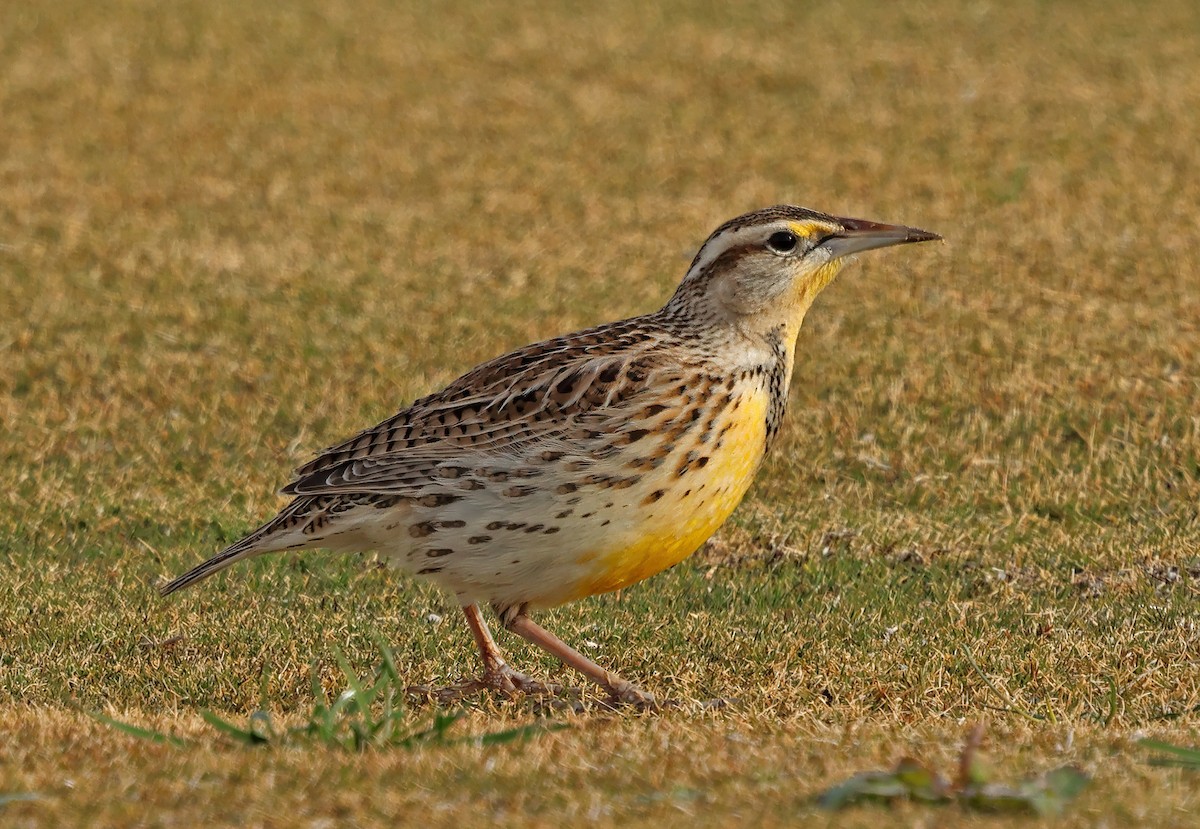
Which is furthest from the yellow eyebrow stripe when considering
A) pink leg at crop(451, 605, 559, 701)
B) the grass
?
Result: pink leg at crop(451, 605, 559, 701)

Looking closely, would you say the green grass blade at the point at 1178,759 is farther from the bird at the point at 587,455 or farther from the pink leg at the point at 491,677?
the pink leg at the point at 491,677

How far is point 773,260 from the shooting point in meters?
7.15

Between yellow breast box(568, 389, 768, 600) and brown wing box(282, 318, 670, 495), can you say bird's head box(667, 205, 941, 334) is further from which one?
yellow breast box(568, 389, 768, 600)

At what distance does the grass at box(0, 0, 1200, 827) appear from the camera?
578cm

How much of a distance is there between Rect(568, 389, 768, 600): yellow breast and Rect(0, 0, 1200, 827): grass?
1.80ft

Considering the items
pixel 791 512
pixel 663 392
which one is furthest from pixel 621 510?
pixel 791 512

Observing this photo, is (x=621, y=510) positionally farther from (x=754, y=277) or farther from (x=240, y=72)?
(x=240, y=72)

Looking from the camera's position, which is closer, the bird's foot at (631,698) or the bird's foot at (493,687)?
the bird's foot at (631,698)

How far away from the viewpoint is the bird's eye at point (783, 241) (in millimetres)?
7180

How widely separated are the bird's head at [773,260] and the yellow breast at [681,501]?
47 cm

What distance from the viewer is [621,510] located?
6.53m

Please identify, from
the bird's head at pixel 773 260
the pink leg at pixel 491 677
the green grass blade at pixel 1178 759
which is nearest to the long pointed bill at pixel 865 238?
the bird's head at pixel 773 260

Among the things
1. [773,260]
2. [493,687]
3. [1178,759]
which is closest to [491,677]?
[493,687]

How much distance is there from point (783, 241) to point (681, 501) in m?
1.23
